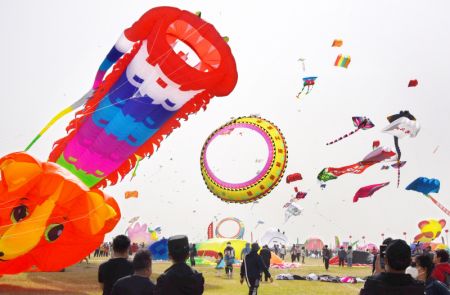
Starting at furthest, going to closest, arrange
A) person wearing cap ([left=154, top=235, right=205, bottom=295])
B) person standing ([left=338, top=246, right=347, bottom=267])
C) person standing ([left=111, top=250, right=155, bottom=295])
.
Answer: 1. person standing ([left=338, top=246, right=347, bottom=267])
2. person standing ([left=111, top=250, right=155, bottom=295])
3. person wearing cap ([left=154, top=235, right=205, bottom=295])

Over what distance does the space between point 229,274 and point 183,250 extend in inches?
847

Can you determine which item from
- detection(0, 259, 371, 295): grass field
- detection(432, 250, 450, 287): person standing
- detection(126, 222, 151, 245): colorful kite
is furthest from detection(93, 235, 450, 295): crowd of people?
detection(126, 222, 151, 245): colorful kite

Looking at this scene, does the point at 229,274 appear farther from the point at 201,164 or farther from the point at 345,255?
the point at 345,255

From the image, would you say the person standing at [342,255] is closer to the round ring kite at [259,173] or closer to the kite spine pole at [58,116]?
the round ring kite at [259,173]

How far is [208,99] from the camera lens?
18219 millimetres

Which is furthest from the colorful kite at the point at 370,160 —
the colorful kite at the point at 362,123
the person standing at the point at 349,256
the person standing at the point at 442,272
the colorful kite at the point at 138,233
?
the colorful kite at the point at 138,233

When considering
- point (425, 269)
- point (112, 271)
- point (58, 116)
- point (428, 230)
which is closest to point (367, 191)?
point (428, 230)

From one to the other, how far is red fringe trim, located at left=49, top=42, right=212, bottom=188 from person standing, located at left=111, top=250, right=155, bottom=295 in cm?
1291

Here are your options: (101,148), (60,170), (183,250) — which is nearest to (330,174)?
(101,148)

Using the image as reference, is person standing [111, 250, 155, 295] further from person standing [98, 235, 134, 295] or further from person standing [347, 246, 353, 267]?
person standing [347, 246, 353, 267]

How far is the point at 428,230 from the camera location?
148 feet

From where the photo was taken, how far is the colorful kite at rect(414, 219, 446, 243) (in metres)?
45.0

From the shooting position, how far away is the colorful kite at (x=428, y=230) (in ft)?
148

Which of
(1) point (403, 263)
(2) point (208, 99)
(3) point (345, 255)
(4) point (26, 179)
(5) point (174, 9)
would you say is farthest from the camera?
(3) point (345, 255)
